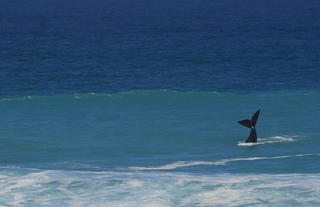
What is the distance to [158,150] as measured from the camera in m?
46.0

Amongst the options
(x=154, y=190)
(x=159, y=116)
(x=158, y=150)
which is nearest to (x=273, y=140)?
(x=158, y=150)

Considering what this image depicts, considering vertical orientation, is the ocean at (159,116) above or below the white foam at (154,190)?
above

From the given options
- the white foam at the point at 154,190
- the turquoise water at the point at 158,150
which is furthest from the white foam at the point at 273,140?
the white foam at the point at 154,190

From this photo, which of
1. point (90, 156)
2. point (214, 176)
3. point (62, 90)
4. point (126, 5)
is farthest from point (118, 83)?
point (126, 5)

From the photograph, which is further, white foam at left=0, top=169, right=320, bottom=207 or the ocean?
the ocean

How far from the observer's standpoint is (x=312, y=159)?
41.7 meters

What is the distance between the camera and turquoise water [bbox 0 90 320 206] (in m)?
31.5

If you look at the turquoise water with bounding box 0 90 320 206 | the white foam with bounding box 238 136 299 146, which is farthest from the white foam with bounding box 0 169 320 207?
the white foam with bounding box 238 136 299 146

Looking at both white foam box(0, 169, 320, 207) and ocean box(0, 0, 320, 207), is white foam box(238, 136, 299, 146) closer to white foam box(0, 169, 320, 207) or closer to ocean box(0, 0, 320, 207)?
ocean box(0, 0, 320, 207)

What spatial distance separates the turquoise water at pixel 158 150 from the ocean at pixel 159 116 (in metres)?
0.07

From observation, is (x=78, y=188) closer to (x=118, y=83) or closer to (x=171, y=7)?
(x=118, y=83)

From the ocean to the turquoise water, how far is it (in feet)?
0.24

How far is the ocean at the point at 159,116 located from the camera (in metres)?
32.4

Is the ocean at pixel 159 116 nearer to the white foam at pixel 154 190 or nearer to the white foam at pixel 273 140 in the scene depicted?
the white foam at pixel 154 190
